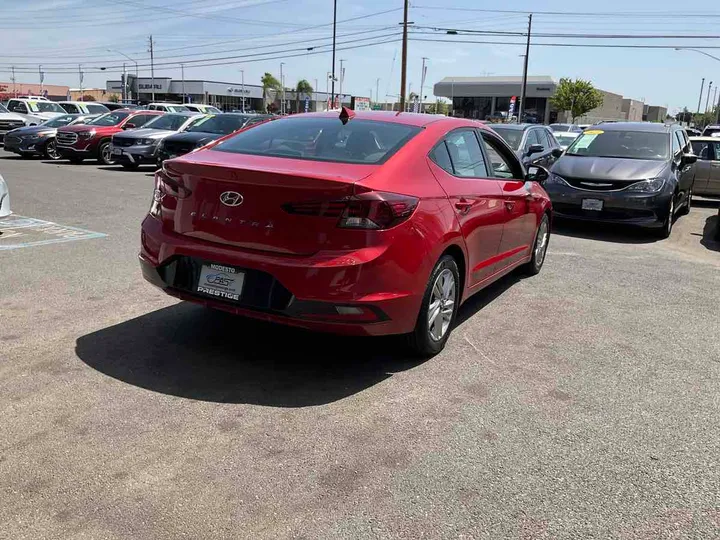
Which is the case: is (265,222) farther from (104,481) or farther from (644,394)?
(644,394)

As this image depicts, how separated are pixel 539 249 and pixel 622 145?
200 inches

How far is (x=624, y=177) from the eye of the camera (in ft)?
31.9

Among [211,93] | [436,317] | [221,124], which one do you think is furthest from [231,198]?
[211,93]

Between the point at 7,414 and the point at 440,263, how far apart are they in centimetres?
264

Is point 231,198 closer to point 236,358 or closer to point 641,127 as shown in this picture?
point 236,358

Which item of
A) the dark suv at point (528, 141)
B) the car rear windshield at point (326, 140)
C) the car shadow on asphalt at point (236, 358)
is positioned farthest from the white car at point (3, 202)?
the dark suv at point (528, 141)

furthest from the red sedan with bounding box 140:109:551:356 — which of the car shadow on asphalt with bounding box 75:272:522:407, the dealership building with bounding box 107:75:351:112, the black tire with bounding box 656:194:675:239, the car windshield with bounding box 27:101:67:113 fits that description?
the dealership building with bounding box 107:75:351:112

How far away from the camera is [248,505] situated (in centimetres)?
272

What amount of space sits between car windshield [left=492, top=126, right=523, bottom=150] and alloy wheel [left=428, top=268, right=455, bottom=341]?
8.97 meters

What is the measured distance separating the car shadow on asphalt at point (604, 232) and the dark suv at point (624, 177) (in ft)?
0.84

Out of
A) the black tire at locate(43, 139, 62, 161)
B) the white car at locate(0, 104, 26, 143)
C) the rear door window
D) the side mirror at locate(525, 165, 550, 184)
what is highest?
the rear door window

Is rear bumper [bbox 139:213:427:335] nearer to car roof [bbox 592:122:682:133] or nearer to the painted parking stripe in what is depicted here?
the painted parking stripe

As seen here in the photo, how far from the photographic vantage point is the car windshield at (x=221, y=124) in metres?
17.0

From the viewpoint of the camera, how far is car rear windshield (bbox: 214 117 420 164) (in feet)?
13.9
